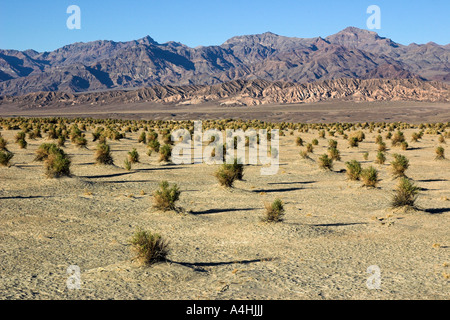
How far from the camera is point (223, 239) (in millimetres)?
12250

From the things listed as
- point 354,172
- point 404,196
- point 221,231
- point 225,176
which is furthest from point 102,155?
point 404,196

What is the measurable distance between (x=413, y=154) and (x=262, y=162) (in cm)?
1314

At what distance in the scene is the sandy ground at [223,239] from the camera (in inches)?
347

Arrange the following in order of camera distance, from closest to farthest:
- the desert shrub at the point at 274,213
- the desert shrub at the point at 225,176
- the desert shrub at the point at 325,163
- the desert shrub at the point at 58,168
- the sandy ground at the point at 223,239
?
the sandy ground at the point at 223,239, the desert shrub at the point at 274,213, the desert shrub at the point at 225,176, the desert shrub at the point at 58,168, the desert shrub at the point at 325,163

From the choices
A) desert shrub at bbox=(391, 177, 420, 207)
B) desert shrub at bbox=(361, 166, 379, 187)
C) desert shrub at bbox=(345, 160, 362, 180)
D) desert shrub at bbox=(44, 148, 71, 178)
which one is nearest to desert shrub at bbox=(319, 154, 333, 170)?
desert shrub at bbox=(345, 160, 362, 180)

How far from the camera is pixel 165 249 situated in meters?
10.6

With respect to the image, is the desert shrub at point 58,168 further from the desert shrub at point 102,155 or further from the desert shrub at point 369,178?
the desert shrub at point 369,178

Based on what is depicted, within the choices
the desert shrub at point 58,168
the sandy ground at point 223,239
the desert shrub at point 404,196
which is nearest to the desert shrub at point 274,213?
the sandy ground at point 223,239

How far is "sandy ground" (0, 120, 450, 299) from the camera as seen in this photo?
8.80 m

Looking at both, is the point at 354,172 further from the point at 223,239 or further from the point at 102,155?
the point at 102,155

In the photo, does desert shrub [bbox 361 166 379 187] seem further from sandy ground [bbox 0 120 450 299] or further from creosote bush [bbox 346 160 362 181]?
creosote bush [bbox 346 160 362 181]

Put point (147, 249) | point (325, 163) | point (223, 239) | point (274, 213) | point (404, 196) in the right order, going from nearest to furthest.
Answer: point (147, 249), point (223, 239), point (274, 213), point (404, 196), point (325, 163)
